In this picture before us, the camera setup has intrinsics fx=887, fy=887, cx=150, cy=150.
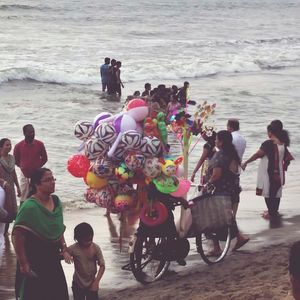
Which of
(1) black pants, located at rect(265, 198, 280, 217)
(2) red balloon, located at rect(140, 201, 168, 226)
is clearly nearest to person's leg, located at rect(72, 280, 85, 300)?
(2) red balloon, located at rect(140, 201, 168, 226)

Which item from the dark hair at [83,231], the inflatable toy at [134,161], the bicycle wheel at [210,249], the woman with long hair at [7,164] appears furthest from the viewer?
the woman with long hair at [7,164]

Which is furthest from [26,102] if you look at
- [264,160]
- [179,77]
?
[264,160]

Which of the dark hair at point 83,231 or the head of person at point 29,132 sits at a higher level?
the head of person at point 29,132

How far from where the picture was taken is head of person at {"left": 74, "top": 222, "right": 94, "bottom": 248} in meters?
7.06

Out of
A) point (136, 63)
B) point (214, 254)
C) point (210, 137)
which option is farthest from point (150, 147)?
point (136, 63)

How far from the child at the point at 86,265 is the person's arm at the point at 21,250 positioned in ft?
2.16

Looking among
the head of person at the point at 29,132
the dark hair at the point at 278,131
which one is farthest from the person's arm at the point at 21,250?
the dark hair at the point at 278,131

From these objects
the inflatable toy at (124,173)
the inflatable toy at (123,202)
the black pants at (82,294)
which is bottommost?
the black pants at (82,294)

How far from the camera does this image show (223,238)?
30.7ft

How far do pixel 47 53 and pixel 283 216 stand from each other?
1142 inches

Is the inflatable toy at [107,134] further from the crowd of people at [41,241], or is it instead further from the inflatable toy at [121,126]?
the crowd of people at [41,241]

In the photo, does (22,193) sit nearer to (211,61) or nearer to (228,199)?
(228,199)

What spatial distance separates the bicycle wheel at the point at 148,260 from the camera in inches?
338

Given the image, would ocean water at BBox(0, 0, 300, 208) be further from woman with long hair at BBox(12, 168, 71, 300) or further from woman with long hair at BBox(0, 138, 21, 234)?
woman with long hair at BBox(12, 168, 71, 300)
